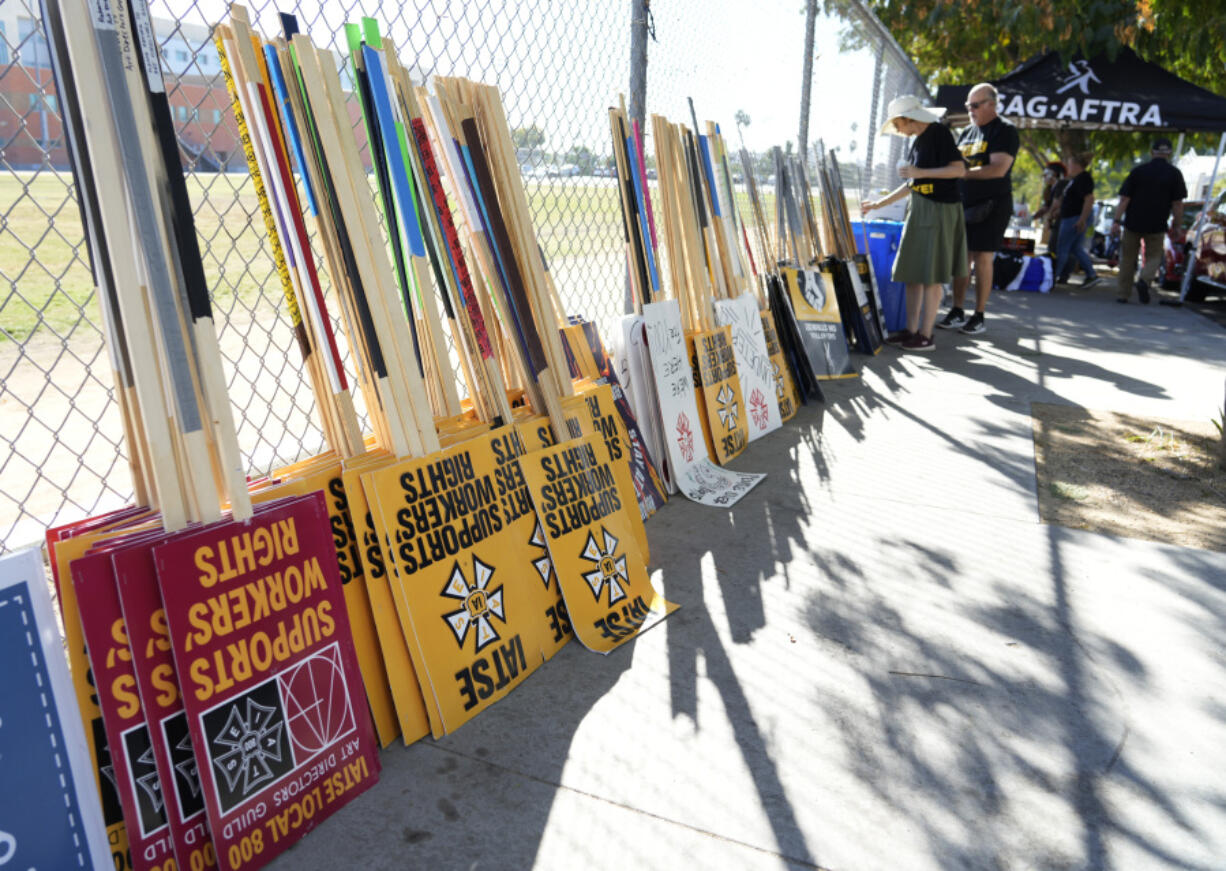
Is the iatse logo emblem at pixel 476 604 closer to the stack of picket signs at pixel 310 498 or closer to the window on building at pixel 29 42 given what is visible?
the stack of picket signs at pixel 310 498

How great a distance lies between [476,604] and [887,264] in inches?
256

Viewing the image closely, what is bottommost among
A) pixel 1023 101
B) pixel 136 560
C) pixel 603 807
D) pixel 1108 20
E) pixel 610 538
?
pixel 603 807

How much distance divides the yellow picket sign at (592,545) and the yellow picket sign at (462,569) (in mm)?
99

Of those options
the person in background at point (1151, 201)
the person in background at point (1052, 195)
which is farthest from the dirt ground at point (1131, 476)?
the person in background at point (1052, 195)

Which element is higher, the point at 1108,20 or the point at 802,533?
the point at 1108,20

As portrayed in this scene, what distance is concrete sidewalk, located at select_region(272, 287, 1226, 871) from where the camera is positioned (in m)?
1.87

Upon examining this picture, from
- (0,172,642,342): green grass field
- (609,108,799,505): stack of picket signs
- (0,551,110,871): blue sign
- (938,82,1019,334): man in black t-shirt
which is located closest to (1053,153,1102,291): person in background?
(938,82,1019,334): man in black t-shirt

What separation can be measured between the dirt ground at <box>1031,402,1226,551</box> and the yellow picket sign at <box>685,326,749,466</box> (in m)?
1.54

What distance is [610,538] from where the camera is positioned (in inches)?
113

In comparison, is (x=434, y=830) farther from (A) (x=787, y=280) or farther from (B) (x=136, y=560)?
(A) (x=787, y=280)

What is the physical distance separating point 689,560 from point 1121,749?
156 cm

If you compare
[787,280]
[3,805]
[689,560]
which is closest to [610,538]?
[689,560]

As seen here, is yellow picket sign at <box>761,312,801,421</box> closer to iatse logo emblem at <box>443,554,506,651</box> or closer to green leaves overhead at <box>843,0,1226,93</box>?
iatse logo emblem at <box>443,554,506,651</box>

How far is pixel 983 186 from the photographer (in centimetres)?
757
